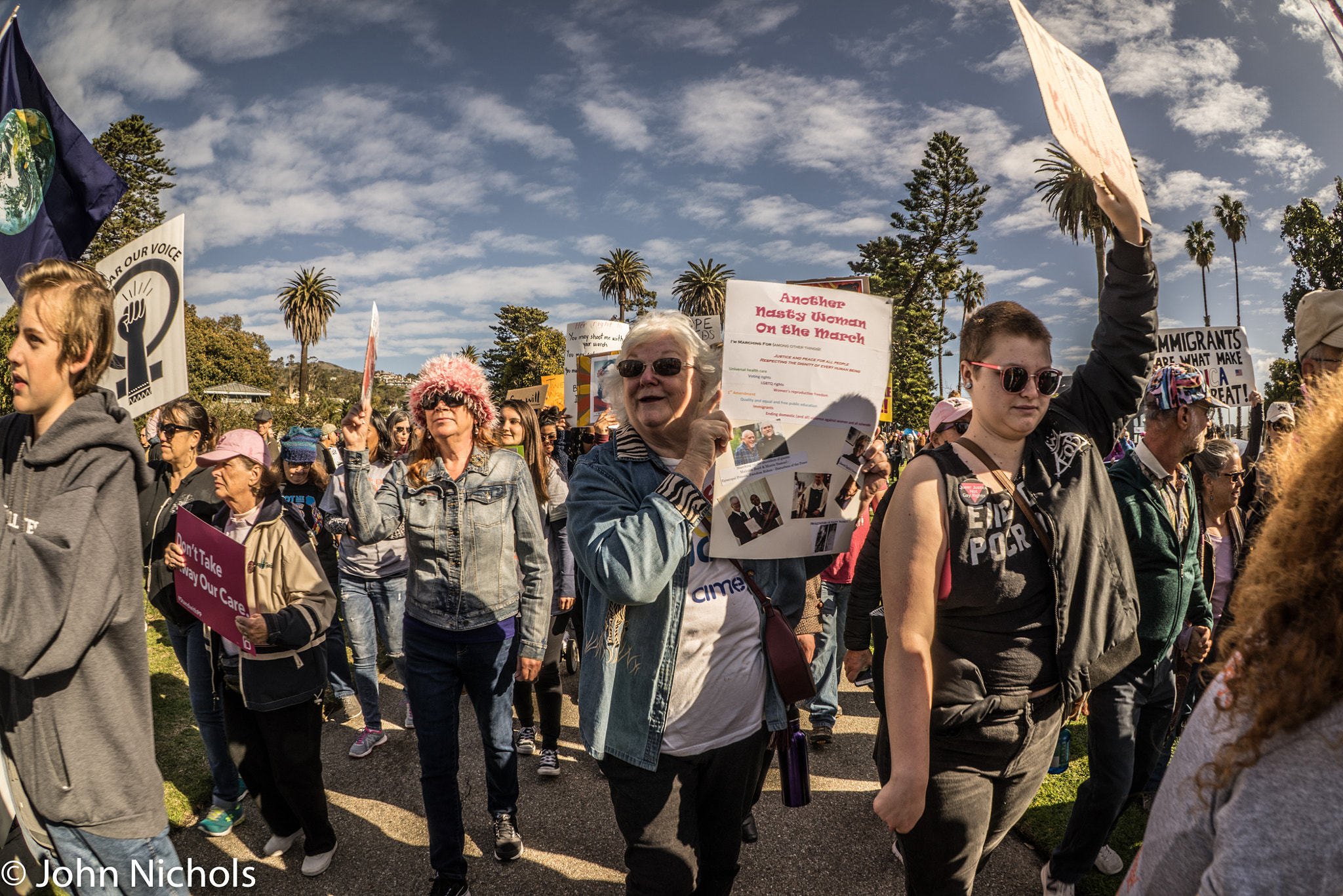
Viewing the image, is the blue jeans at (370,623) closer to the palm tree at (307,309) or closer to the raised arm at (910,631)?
the raised arm at (910,631)

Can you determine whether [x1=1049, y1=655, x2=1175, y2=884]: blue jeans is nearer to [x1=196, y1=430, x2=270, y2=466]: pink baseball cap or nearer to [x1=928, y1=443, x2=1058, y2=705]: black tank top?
[x1=928, y1=443, x2=1058, y2=705]: black tank top

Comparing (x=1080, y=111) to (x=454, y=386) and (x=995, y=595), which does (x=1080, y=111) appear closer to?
(x=995, y=595)

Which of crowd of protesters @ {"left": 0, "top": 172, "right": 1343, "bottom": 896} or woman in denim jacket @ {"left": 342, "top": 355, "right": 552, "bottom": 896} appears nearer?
crowd of protesters @ {"left": 0, "top": 172, "right": 1343, "bottom": 896}

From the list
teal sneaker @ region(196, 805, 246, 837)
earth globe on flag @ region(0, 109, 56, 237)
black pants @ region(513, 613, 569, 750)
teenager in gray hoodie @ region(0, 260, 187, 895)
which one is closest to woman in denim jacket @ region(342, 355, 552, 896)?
black pants @ region(513, 613, 569, 750)

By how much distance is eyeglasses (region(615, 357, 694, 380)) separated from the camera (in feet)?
7.28

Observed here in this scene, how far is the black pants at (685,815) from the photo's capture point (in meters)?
2.06

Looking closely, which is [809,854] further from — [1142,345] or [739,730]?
[1142,345]

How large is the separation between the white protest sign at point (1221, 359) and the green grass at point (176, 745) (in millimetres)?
7916

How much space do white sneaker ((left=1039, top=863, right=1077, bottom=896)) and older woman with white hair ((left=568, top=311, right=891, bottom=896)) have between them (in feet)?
5.79

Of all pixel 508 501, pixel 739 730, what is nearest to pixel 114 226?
pixel 508 501

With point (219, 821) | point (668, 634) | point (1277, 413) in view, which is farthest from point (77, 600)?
point (1277, 413)

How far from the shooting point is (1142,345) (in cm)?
212

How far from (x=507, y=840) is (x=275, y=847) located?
1172 millimetres

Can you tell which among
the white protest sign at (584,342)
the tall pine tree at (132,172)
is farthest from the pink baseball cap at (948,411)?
the tall pine tree at (132,172)
